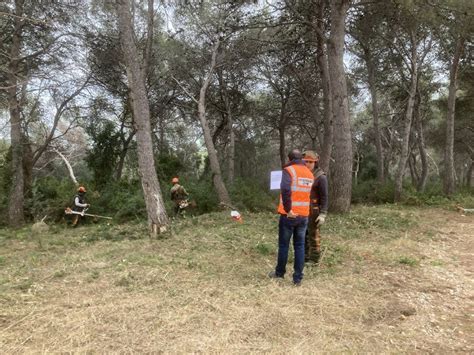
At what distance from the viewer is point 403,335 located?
3.69 meters

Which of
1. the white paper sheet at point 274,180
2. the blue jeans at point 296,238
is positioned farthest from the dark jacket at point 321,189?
the white paper sheet at point 274,180

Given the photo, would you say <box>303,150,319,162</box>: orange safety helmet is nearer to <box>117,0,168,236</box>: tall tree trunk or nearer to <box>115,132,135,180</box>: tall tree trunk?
<box>117,0,168,236</box>: tall tree trunk

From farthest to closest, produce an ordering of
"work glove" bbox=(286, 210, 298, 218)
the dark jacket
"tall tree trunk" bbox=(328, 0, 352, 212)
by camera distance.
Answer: "tall tree trunk" bbox=(328, 0, 352, 212), the dark jacket, "work glove" bbox=(286, 210, 298, 218)

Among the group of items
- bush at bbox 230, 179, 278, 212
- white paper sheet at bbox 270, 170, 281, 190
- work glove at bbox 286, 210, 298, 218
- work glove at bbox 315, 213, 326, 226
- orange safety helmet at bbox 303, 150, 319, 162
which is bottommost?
bush at bbox 230, 179, 278, 212

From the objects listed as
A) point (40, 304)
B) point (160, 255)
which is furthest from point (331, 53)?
point (40, 304)

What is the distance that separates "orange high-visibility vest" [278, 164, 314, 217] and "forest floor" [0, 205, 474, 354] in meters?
1.00

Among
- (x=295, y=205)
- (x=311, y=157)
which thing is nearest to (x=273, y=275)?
(x=295, y=205)

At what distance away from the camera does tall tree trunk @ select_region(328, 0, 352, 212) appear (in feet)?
33.2

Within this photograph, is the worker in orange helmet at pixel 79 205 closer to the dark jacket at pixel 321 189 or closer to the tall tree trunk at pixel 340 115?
the tall tree trunk at pixel 340 115

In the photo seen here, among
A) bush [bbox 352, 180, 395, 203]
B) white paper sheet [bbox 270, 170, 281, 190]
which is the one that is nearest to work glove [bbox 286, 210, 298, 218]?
white paper sheet [bbox 270, 170, 281, 190]

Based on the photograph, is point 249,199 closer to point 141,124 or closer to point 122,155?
point 122,155

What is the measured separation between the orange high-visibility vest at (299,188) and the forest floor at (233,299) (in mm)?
999

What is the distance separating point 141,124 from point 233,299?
192 inches

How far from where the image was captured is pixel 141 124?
8.06 m
